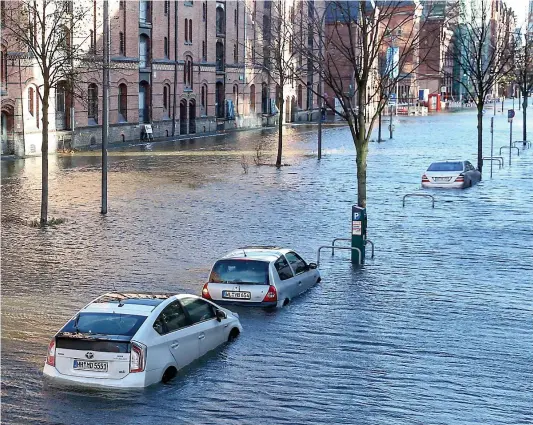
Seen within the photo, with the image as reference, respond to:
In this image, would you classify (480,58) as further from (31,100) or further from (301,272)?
A: (301,272)

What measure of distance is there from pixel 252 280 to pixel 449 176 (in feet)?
71.2

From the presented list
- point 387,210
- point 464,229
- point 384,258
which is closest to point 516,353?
point 384,258

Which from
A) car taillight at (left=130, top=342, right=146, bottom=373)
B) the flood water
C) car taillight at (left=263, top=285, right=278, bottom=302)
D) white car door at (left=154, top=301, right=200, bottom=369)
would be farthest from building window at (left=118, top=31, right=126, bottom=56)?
car taillight at (left=130, top=342, right=146, bottom=373)

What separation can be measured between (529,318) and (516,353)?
2443mm

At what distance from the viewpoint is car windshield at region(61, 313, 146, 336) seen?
505 inches

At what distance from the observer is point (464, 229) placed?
1088 inches

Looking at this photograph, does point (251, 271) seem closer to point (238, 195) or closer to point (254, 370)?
point (254, 370)

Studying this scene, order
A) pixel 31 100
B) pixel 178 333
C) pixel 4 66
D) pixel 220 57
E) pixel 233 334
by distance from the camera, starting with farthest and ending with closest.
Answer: pixel 220 57, pixel 31 100, pixel 4 66, pixel 233 334, pixel 178 333

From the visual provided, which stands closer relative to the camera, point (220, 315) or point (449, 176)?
point (220, 315)

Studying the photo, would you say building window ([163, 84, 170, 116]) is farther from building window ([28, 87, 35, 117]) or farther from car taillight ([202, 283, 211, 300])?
car taillight ([202, 283, 211, 300])

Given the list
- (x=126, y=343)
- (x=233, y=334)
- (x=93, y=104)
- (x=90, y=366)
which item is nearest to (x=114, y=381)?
(x=90, y=366)

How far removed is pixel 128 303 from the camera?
1360cm

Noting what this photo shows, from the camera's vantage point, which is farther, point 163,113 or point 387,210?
point 163,113

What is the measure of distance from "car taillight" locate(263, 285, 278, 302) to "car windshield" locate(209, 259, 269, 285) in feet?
0.98
